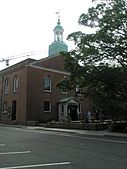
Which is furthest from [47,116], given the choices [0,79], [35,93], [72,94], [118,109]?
[118,109]

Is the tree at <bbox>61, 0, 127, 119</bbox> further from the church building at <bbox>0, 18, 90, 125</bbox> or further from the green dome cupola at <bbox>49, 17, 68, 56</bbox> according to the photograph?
the green dome cupola at <bbox>49, 17, 68, 56</bbox>

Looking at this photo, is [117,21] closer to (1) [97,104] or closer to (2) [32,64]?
(1) [97,104]

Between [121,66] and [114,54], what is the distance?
3.81ft

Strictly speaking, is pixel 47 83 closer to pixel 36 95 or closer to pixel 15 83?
pixel 36 95

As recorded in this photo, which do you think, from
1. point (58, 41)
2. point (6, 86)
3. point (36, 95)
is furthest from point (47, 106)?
point (58, 41)

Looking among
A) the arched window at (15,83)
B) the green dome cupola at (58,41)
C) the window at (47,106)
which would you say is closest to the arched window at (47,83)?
the window at (47,106)

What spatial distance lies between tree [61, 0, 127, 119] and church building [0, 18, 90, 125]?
12.9m

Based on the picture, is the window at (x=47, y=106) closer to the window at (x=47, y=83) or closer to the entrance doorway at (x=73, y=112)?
the window at (x=47, y=83)

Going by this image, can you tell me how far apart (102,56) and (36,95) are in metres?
17.3

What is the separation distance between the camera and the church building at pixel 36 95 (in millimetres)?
42750

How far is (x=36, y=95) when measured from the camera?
4328 cm

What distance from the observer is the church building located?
1683 inches

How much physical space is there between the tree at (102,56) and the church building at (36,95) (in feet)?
42.3

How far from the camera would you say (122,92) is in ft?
94.5
